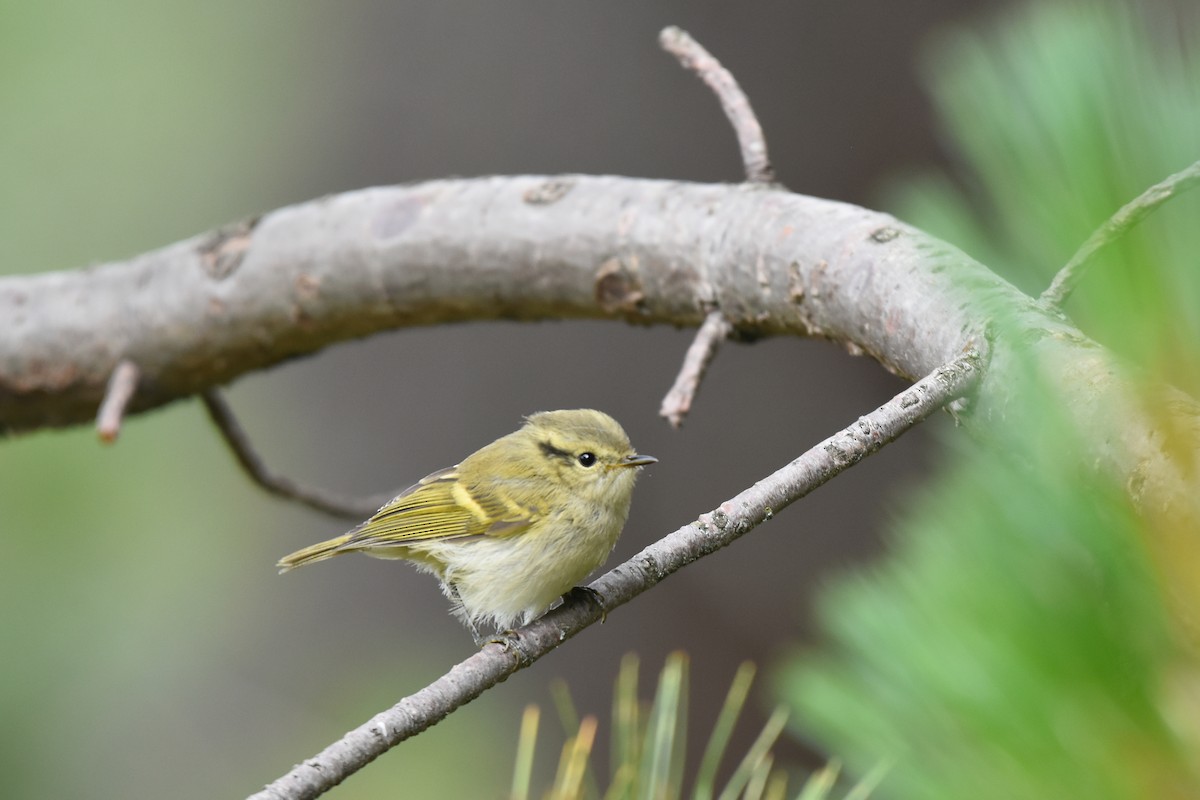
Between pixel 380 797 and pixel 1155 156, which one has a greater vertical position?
pixel 1155 156

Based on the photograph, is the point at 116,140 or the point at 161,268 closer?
the point at 161,268

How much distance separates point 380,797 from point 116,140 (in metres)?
3.47

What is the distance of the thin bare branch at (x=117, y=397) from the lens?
2129 millimetres

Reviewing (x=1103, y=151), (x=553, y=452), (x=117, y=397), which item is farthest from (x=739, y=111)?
A: (x=117, y=397)

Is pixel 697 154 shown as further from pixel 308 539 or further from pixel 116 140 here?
pixel 116 140

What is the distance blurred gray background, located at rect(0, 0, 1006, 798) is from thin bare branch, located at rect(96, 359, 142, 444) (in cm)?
80

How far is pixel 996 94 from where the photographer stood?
118cm

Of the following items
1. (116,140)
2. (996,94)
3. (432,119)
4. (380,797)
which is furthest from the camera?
(116,140)

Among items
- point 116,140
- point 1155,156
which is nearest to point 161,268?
point 1155,156

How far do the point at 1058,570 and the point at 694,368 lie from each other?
103cm

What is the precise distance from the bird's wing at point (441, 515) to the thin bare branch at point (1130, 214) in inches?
52.7

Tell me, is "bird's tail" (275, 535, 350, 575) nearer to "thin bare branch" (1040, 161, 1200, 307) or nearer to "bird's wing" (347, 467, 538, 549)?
"bird's wing" (347, 467, 538, 549)

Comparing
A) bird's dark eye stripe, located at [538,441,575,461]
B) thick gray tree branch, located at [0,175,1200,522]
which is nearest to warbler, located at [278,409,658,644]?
bird's dark eye stripe, located at [538,441,575,461]

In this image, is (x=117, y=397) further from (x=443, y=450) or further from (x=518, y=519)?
(x=443, y=450)
